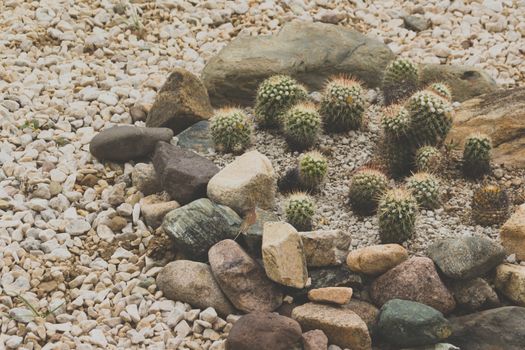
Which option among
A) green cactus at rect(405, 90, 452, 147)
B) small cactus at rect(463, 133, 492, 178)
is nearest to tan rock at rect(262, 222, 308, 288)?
green cactus at rect(405, 90, 452, 147)

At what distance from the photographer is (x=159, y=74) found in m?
7.23

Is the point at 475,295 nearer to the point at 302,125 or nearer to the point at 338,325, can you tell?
the point at 338,325

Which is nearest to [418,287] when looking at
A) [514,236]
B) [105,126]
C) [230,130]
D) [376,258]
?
[376,258]

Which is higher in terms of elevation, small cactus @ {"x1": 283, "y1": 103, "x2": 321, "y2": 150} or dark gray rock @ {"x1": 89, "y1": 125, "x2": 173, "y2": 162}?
small cactus @ {"x1": 283, "y1": 103, "x2": 321, "y2": 150}

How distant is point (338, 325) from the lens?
4.90 meters

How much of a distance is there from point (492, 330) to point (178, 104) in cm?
294

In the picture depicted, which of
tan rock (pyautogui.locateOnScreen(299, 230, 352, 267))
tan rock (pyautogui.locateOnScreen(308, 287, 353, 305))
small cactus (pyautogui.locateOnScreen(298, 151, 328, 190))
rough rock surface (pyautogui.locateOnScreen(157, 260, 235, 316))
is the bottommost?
rough rock surface (pyautogui.locateOnScreen(157, 260, 235, 316))

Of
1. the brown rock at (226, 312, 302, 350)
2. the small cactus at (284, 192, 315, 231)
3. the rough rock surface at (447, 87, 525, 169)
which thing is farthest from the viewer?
the rough rock surface at (447, 87, 525, 169)

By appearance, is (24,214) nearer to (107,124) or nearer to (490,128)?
(107,124)

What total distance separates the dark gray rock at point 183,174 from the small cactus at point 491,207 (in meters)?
1.83

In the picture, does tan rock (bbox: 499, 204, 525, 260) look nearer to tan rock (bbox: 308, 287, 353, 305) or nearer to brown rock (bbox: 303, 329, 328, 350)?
tan rock (bbox: 308, 287, 353, 305)

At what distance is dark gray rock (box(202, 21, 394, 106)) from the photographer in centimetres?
689

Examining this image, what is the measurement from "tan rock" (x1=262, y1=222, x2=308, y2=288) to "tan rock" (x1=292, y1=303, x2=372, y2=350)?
196 mm

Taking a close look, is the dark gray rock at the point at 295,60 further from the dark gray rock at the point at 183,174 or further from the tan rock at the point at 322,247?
the tan rock at the point at 322,247
